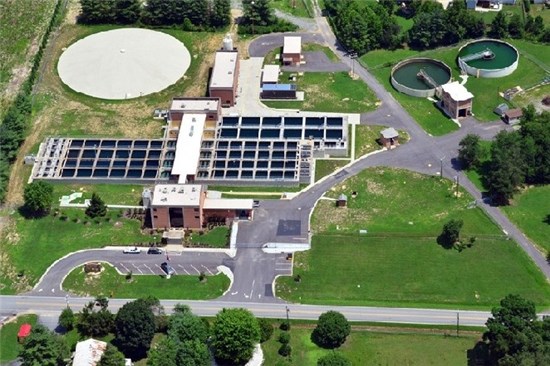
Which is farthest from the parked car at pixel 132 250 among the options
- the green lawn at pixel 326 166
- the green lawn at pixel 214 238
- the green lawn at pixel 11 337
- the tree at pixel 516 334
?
the tree at pixel 516 334

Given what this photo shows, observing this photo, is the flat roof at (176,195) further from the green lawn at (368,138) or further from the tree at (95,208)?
the green lawn at (368,138)


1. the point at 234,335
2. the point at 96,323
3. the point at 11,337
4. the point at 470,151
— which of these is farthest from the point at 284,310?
the point at 470,151

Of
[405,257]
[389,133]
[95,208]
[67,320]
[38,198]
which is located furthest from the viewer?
[389,133]

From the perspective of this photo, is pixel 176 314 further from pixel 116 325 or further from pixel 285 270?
pixel 285 270

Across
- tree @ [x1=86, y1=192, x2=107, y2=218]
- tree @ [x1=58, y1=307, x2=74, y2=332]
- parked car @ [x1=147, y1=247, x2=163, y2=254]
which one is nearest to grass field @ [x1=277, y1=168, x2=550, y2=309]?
parked car @ [x1=147, y1=247, x2=163, y2=254]

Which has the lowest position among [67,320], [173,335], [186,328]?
[67,320]

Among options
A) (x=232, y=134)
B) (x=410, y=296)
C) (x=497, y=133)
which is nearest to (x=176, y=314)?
(x=410, y=296)

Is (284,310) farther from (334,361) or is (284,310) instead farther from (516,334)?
(516,334)

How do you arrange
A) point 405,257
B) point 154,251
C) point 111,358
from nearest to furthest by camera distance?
point 111,358 → point 405,257 → point 154,251
